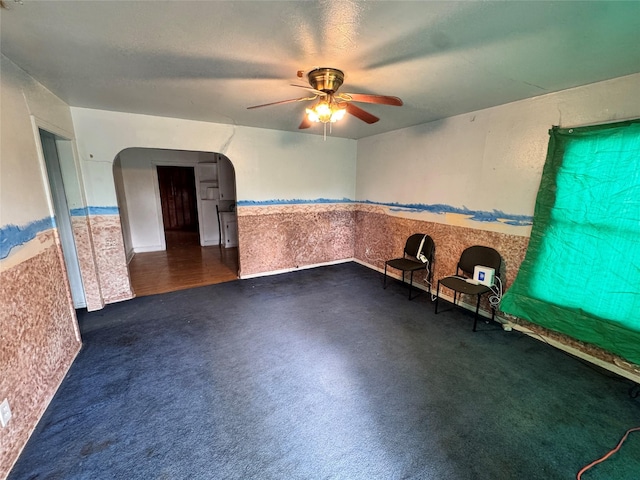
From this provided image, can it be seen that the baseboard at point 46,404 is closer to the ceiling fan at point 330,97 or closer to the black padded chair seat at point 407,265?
the ceiling fan at point 330,97

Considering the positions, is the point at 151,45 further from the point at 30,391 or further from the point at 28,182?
the point at 30,391

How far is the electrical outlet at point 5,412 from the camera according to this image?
4.43ft

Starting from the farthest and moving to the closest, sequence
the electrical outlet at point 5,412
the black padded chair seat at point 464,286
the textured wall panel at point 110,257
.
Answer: the textured wall panel at point 110,257 → the black padded chair seat at point 464,286 → the electrical outlet at point 5,412

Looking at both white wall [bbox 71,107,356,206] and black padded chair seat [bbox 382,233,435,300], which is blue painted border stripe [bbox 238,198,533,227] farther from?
black padded chair seat [bbox 382,233,435,300]

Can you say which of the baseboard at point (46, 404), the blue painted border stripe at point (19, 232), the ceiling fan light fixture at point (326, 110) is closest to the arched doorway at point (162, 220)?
the baseboard at point (46, 404)

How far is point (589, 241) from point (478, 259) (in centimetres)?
90

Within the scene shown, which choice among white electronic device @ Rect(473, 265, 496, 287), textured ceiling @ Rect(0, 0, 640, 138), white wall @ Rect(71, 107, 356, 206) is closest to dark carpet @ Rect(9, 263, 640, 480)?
white electronic device @ Rect(473, 265, 496, 287)

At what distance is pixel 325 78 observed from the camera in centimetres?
184

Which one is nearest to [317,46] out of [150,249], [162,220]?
[162,220]

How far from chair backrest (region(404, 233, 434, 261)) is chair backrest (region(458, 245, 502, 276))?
463 mm

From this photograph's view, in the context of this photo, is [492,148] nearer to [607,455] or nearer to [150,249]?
[607,455]

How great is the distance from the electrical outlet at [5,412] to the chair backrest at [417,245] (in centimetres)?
373

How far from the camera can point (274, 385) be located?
6.35 ft

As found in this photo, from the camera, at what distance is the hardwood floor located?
12.4 ft
